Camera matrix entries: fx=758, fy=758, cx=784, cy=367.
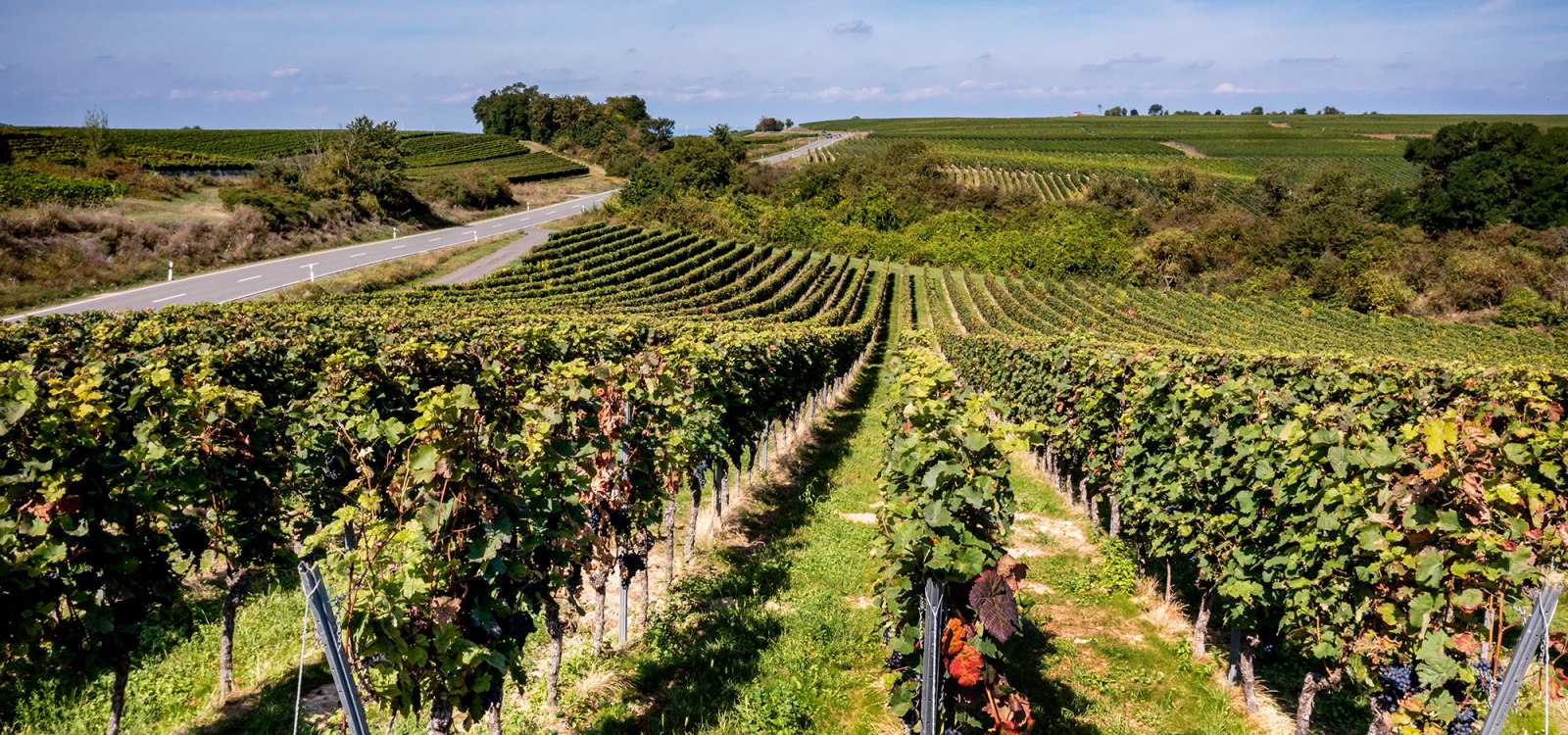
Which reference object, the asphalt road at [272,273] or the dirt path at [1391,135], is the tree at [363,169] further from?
the dirt path at [1391,135]

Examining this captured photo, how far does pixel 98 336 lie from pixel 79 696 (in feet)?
21.0

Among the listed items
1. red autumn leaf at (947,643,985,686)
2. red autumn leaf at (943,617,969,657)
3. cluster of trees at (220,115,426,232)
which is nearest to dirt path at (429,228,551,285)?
cluster of trees at (220,115,426,232)

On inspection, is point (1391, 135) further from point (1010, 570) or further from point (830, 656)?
point (1010, 570)

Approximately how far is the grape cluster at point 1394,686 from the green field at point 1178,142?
→ 98958mm

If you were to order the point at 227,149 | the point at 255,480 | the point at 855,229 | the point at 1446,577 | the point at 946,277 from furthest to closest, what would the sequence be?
1. the point at 855,229
2. the point at 227,149
3. the point at 946,277
4. the point at 255,480
5. the point at 1446,577

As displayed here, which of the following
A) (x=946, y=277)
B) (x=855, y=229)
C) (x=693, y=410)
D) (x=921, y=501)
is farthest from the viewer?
(x=855, y=229)

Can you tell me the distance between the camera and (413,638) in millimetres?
4016

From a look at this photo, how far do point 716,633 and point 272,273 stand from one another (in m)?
39.4

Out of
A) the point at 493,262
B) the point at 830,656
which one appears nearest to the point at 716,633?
the point at 830,656

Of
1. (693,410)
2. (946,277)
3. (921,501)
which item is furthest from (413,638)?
(946,277)

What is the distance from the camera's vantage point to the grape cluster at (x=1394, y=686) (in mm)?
4504

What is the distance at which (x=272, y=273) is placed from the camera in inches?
1460

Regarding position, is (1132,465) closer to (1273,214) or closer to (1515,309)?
(1515,309)

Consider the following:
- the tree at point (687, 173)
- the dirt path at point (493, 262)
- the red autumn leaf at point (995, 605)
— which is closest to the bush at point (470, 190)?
the tree at point (687, 173)
